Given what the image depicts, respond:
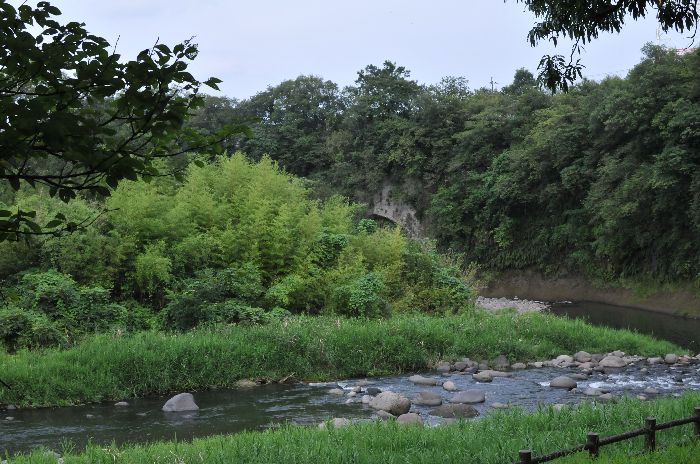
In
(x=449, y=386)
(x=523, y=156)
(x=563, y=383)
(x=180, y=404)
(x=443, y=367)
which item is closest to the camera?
(x=180, y=404)

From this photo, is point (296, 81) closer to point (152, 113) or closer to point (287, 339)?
point (287, 339)

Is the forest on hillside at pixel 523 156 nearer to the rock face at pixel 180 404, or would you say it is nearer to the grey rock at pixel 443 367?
the rock face at pixel 180 404

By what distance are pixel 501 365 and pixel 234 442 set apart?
931 cm

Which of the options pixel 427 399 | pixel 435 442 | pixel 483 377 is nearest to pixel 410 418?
pixel 427 399

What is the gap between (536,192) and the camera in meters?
33.5

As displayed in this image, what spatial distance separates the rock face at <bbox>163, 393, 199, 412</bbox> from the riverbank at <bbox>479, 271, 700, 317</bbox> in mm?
18920

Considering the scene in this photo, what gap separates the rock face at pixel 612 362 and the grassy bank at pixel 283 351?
124 cm

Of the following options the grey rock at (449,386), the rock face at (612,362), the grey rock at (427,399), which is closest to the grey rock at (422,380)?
the grey rock at (449,386)

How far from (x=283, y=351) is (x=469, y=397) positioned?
14.3 feet

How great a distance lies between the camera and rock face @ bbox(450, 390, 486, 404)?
12.3 meters

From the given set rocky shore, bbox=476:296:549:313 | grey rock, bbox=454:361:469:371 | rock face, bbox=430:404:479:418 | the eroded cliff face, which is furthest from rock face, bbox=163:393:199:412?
the eroded cliff face

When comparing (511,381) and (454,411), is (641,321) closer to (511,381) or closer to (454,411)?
(511,381)

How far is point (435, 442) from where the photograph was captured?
759 centimetres

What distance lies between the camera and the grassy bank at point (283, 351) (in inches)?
502
